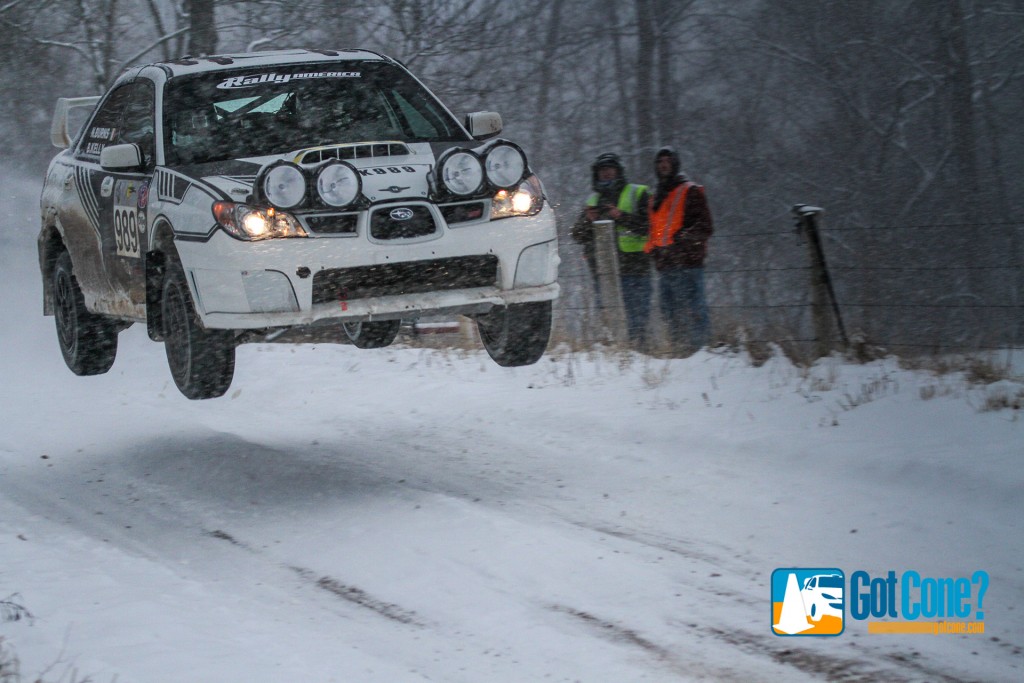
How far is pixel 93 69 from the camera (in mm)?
13234

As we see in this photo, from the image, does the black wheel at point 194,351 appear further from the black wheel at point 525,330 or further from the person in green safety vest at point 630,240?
the person in green safety vest at point 630,240

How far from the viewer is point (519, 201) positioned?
17.1 ft

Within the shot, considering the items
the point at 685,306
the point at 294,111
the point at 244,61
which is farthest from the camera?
the point at 685,306

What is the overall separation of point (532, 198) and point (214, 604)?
2243 millimetres

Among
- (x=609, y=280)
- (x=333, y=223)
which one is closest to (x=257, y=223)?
(x=333, y=223)

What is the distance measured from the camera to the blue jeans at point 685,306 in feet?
27.7

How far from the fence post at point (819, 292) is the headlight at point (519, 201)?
383 centimetres

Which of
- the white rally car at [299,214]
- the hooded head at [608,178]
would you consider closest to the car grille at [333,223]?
the white rally car at [299,214]

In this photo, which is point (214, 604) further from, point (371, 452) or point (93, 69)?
point (93, 69)

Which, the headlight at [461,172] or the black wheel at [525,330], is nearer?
the headlight at [461,172]

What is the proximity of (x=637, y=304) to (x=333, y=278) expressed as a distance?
460 cm

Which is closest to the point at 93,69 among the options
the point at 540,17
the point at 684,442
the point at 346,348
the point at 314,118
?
the point at 346,348

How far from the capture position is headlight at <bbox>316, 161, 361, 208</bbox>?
4766mm

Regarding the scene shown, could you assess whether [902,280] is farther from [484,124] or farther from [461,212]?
[461,212]
